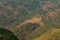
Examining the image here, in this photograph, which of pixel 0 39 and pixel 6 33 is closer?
pixel 0 39

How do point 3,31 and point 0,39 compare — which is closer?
point 0,39

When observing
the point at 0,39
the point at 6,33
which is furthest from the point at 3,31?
the point at 0,39

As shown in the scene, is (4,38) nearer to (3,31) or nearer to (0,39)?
(0,39)

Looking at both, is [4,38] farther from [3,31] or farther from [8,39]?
[3,31]

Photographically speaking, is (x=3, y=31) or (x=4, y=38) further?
(x=3, y=31)

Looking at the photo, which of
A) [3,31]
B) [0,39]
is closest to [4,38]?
[0,39]
